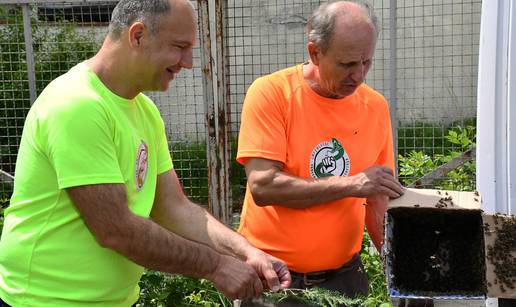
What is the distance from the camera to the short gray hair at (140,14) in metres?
2.54

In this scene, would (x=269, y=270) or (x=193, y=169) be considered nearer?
(x=269, y=270)

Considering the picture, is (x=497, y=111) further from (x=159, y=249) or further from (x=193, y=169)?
(x=193, y=169)

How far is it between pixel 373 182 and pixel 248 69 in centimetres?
338

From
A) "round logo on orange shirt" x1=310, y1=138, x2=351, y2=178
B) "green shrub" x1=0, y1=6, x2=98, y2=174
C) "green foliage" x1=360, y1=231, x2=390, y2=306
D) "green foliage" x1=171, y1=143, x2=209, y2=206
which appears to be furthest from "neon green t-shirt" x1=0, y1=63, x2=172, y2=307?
"green shrub" x1=0, y1=6, x2=98, y2=174

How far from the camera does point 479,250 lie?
8.03 ft

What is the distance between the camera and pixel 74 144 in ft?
7.62

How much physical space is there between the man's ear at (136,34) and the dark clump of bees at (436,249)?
105cm

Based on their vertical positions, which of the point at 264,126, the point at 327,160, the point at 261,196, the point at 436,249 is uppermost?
the point at 264,126

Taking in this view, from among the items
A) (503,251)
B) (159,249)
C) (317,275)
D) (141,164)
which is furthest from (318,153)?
(503,251)

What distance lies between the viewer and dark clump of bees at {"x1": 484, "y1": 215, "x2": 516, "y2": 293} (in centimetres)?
217

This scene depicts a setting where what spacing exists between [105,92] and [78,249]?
0.54 m

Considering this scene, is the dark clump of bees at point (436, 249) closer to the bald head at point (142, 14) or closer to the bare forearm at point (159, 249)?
the bare forearm at point (159, 249)

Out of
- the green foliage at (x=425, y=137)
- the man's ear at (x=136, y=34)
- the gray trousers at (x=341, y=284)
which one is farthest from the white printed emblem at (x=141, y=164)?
the green foliage at (x=425, y=137)

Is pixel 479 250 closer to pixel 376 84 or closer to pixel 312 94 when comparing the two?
pixel 312 94
